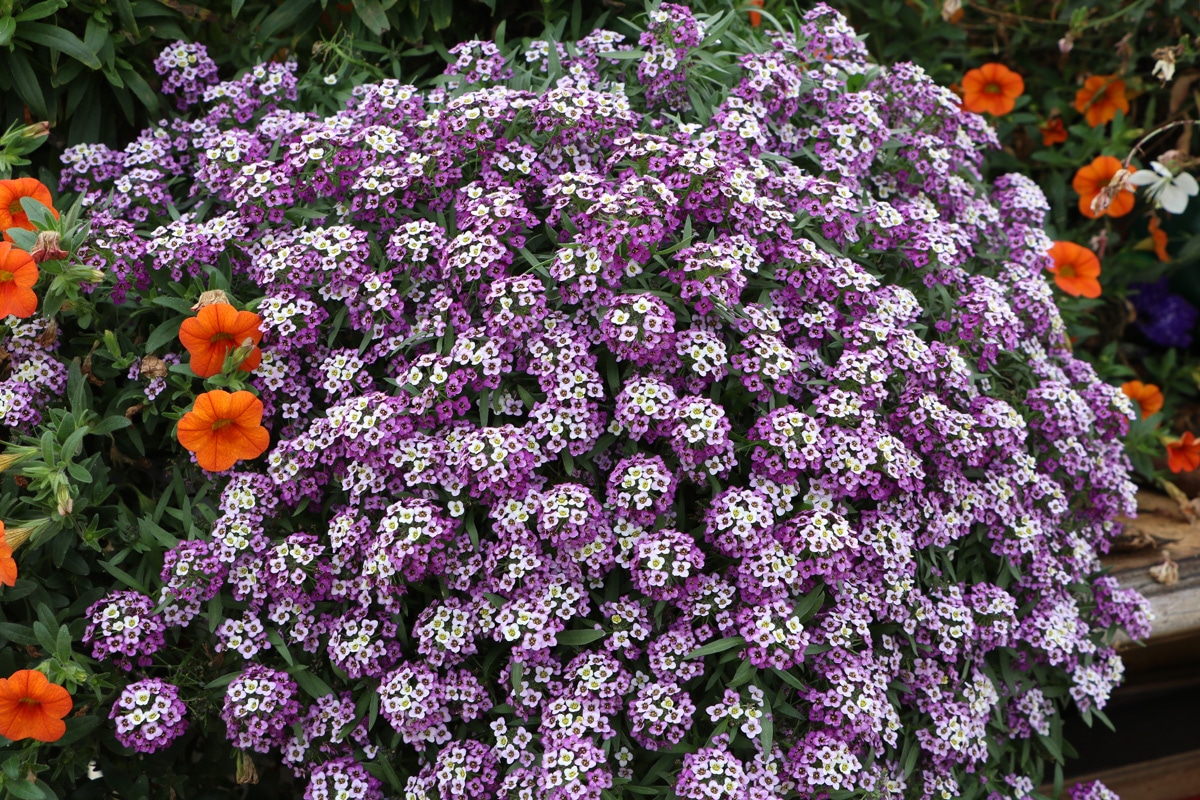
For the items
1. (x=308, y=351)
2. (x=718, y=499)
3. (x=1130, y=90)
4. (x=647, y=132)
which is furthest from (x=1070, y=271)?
(x=308, y=351)

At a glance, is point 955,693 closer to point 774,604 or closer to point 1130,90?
point 774,604

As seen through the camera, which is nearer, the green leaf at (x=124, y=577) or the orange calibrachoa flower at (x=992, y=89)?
the green leaf at (x=124, y=577)

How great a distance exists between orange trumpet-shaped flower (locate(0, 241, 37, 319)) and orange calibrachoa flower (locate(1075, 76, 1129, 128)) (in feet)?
11.6

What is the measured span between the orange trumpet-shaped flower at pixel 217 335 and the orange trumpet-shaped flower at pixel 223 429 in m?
0.11

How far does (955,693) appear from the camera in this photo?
236 cm

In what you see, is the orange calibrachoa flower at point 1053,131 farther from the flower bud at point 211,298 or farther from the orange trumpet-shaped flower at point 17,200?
the orange trumpet-shaped flower at point 17,200

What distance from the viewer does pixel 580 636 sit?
210 cm

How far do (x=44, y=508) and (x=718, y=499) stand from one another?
1.46m

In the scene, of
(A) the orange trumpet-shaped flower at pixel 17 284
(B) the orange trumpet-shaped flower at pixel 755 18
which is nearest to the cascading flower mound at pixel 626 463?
(A) the orange trumpet-shaped flower at pixel 17 284

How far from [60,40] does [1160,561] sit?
3541 millimetres

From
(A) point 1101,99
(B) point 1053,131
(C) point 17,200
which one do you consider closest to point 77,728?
(C) point 17,200

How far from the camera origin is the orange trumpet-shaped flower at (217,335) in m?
2.23

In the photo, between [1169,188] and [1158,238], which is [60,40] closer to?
[1169,188]

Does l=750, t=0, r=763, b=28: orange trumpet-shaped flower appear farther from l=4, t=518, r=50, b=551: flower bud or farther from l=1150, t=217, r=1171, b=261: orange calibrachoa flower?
l=4, t=518, r=50, b=551: flower bud
